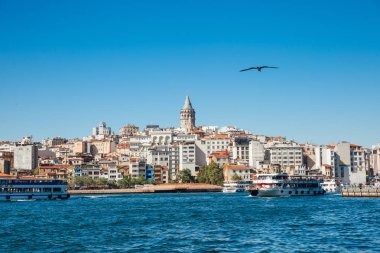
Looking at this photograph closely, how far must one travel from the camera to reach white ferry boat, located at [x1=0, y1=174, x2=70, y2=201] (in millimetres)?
66812

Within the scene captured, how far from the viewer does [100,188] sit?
361 ft

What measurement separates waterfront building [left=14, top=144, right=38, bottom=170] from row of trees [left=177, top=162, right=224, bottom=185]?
31.9 meters

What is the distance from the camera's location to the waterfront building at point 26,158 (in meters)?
132

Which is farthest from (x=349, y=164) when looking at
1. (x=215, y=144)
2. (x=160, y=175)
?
(x=160, y=175)

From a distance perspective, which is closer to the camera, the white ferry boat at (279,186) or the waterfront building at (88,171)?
the white ferry boat at (279,186)

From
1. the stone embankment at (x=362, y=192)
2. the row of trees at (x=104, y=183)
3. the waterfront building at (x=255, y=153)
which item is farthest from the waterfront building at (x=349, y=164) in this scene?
the stone embankment at (x=362, y=192)

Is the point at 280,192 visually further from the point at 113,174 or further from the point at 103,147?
the point at 103,147

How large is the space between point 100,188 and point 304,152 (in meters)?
46.6

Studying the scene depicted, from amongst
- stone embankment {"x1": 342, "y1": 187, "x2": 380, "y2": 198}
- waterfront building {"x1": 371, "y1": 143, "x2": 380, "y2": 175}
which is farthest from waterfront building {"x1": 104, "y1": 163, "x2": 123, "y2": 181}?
waterfront building {"x1": 371, "y1": 143, "x2": 380, "y2": 175}

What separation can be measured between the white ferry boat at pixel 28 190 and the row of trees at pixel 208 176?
48.6 m

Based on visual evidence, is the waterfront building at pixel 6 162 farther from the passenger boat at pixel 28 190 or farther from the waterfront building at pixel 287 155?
the passenger boat at pixel 28 190

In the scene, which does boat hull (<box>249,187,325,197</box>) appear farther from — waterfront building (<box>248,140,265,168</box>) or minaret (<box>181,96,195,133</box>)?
minaret (<box>181,96,195,133</box>)

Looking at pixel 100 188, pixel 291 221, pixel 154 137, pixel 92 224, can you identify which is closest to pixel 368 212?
pixel 291 221

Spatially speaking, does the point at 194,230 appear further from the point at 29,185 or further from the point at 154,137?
the point at 154,137
